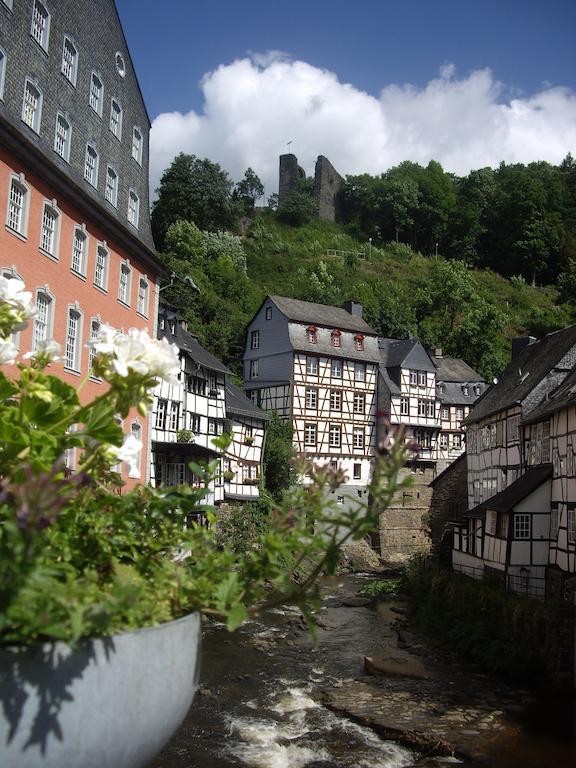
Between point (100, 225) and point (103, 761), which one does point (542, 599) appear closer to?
point (100, 225)

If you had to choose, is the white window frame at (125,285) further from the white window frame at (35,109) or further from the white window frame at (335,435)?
the white window frame at (335,435)

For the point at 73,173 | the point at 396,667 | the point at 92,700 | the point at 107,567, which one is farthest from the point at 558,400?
the point at 92,700

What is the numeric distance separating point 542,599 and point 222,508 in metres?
15.8

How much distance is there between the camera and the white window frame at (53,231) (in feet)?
56.2

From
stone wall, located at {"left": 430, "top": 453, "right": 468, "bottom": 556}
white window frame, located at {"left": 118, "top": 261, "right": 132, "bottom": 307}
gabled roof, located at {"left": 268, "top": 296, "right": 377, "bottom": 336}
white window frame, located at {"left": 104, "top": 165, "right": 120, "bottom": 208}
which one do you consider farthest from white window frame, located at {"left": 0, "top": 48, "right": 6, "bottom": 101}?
gabled roof, located at {"left": 268, "top": 296, "right": 377, "bottom": 336}

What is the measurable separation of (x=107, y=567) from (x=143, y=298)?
21.9 metres

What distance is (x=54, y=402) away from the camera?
245 cm

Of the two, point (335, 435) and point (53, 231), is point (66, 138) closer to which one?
point (53, 231)

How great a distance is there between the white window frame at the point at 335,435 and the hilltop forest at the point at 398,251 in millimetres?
8648

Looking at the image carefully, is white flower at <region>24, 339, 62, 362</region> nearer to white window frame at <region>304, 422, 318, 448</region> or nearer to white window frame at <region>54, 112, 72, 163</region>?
white window frame at <region>54, 112, 72, 163</region>

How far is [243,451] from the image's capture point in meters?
35.6

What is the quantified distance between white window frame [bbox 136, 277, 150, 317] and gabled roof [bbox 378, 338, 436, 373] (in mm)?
24636

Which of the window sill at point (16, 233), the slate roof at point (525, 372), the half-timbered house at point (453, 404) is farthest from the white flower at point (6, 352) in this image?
the half-timbered house at point (453, 404)

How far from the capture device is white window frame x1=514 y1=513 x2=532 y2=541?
71.1 feet
